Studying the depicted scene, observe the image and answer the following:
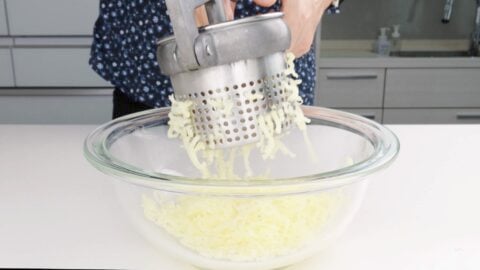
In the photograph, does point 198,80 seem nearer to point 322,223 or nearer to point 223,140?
point 223,140

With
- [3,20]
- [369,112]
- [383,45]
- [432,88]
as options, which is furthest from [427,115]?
[3,20]

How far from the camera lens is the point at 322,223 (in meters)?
0.49

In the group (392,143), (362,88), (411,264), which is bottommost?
(362,88)

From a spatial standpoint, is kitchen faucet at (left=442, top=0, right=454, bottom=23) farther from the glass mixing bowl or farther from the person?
the glass mixing bowl

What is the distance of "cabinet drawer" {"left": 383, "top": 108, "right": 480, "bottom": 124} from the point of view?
2383 millimetres

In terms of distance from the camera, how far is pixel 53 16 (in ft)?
6.95

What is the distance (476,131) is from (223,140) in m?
0.60

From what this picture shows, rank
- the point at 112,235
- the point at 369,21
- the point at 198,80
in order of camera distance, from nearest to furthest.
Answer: the point at 198,80, the point at 112,235, the point at 369,21

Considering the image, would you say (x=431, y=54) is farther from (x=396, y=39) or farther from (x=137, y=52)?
(x=137, y=52)

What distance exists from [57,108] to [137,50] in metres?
1.42

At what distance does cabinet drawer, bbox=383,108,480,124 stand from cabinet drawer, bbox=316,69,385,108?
0.09 meters

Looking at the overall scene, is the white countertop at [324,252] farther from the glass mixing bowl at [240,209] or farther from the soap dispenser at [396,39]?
the soap dispenser at [396,39]

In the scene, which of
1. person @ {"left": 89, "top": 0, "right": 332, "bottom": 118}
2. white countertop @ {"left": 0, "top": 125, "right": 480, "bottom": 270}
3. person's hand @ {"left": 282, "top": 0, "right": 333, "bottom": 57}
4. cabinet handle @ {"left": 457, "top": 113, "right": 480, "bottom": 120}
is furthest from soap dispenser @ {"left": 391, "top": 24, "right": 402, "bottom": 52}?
person's hand @ {"left": 282, "top": 0, "right": 333, "bottom": 57}

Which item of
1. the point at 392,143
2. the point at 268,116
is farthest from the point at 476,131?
the point at 268,116
